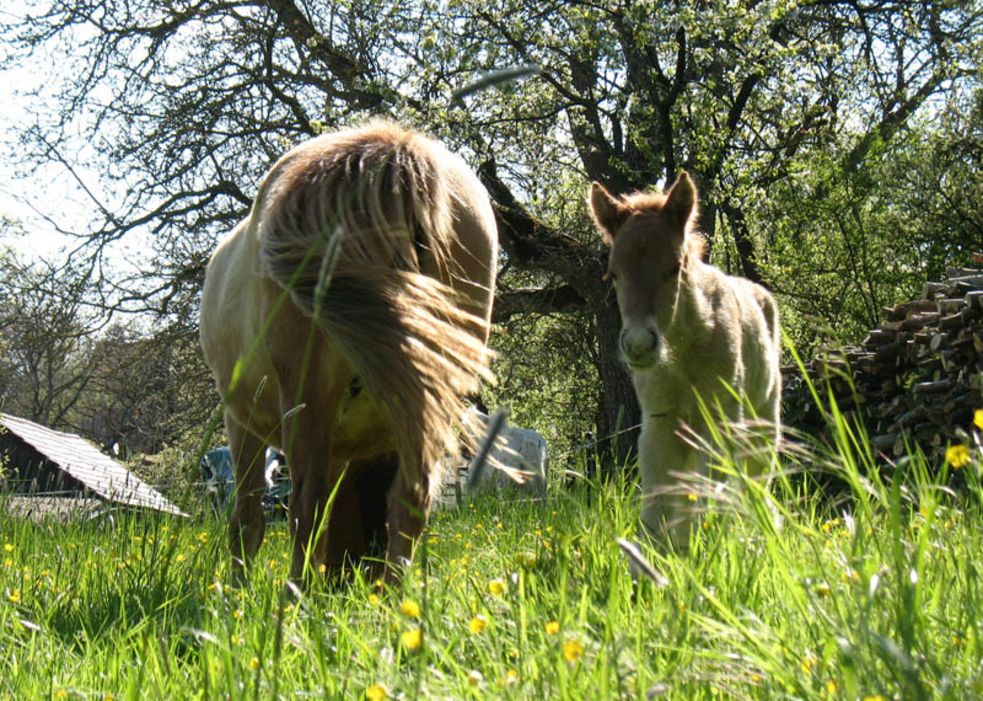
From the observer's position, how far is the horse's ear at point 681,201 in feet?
18.1

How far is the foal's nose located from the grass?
132 centimetres

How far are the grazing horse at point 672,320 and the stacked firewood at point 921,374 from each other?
10.0 feet

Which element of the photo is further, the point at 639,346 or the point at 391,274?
the point at 639,346

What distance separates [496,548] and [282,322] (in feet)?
3.85

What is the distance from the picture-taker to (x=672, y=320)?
5426mm

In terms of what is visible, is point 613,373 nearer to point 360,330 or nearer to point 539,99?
point 539,99

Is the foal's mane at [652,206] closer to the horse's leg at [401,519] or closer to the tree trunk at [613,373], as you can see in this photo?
the horse's leg at [401,519]

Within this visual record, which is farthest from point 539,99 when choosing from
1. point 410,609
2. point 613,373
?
point 410,609

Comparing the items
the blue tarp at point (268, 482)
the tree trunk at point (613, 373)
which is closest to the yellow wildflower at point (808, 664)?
the blue tarp at point (268, 482)

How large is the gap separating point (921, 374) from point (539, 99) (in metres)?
7.91

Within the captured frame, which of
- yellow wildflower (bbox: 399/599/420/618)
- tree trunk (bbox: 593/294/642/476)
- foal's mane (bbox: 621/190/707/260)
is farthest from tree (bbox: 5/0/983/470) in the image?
yellow wildflower (bbox: 399/599/420/618)

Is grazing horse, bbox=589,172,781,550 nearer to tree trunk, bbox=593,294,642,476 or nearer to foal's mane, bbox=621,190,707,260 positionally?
foal's mane, bbox=621,190,707,260

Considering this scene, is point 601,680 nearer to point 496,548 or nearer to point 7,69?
point 496,548

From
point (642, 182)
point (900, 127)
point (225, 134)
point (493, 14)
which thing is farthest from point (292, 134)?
point (900, 127)
